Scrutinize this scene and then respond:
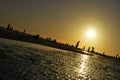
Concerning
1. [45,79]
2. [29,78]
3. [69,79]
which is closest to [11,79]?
[29,78]

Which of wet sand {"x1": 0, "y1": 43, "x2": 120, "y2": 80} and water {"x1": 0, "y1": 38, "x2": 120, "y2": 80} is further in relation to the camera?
water {"x1": 0, "y1": 38, "x2": 120, "y2": 80}

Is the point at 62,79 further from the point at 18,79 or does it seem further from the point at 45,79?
the point at 18,79

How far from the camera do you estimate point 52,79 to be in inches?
991

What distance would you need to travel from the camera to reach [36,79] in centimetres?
2302

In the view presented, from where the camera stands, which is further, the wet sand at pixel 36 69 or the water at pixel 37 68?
the water at pixel 37 68

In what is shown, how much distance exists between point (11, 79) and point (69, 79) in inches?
397

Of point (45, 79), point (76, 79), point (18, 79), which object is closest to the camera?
point (18, 79)

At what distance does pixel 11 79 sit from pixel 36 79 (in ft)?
12.0

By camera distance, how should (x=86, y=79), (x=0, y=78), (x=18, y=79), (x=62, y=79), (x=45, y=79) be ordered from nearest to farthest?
(x=0, y=78) → (x=18, y=79) → (x=45, y=79) → (x=62, y=79) → (x=86, y=79)

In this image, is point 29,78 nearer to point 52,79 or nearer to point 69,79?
point 52,79

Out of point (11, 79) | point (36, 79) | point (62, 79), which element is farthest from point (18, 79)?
point (62, 79)

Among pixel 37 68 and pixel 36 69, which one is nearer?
pixel 36 69

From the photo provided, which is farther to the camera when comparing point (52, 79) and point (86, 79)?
point (86, 79)

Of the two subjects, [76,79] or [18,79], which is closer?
[18,79]
